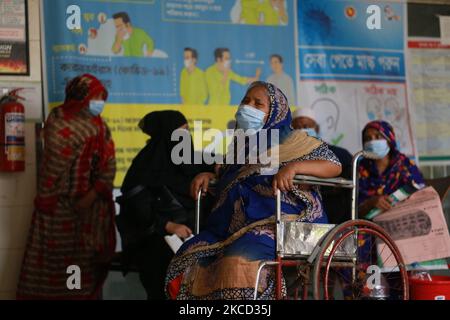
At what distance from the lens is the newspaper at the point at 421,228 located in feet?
16.4

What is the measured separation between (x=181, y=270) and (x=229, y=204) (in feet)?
1.29

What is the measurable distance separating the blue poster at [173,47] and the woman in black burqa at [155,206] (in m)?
0.69

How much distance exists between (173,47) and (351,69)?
1423 millimetres

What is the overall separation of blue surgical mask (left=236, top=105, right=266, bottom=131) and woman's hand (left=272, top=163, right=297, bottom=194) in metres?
0.39

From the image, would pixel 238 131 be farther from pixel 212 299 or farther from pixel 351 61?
pixel 351 61

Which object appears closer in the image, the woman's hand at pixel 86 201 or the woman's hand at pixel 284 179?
the woman's hand at pixel 284 179

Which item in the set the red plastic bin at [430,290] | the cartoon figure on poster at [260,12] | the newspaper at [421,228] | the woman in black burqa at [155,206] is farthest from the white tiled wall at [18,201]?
the red plastic bin at [430,290]

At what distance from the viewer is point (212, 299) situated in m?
3.81

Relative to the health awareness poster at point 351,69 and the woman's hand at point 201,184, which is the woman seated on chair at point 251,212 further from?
the health awareness poster at point 351,69

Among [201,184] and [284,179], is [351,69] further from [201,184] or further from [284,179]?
[284,179]

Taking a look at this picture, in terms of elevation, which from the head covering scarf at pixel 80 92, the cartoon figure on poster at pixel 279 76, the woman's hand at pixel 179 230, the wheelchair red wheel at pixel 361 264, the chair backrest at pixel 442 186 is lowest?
the wheelchair red wheel at pixel 361 264

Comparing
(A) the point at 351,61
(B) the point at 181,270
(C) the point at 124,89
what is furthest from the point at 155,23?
(B) the point at 181,270

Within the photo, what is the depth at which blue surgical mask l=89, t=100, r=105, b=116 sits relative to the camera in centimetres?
537

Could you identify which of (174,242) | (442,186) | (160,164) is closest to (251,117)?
(174,242)
